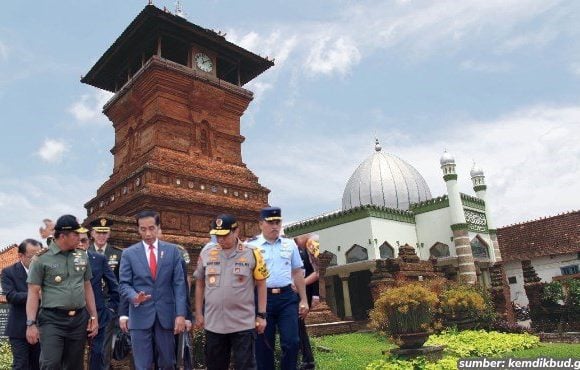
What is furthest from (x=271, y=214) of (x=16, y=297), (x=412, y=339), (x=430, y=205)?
(x=430, y=205)

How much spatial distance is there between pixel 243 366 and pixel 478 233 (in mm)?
24555

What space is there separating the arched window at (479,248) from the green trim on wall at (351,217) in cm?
337

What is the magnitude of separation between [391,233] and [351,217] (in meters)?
2.22

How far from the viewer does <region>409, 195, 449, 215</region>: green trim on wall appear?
25.3 meters

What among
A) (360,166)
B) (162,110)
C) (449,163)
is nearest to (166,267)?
(162,110)

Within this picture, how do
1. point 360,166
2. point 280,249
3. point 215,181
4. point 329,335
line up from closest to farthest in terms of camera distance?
point 280,249 < point 329,335 < point 215,181 < point 360,166

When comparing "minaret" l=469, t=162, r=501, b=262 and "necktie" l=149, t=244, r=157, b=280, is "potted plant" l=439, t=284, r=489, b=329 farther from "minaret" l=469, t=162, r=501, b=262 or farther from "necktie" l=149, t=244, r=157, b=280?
"minaret" l=469, t=162, r=501, b=262

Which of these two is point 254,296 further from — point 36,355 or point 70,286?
point 36,355

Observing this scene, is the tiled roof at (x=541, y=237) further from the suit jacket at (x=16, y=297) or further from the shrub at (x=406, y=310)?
the suit jacket at (x=16, y=297)

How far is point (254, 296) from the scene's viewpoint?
407 centimetres

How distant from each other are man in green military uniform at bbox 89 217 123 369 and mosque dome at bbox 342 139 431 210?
23552 mm

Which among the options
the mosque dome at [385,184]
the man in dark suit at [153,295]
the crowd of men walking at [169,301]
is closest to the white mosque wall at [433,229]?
the mosque dome at [385,184]

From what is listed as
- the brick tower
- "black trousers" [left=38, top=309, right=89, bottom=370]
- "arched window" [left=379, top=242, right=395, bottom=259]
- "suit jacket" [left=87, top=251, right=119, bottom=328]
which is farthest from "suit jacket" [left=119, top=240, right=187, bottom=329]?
"arched window" [left=379, top=242, right=395, bottom=259]

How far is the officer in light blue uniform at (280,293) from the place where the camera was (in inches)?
172
